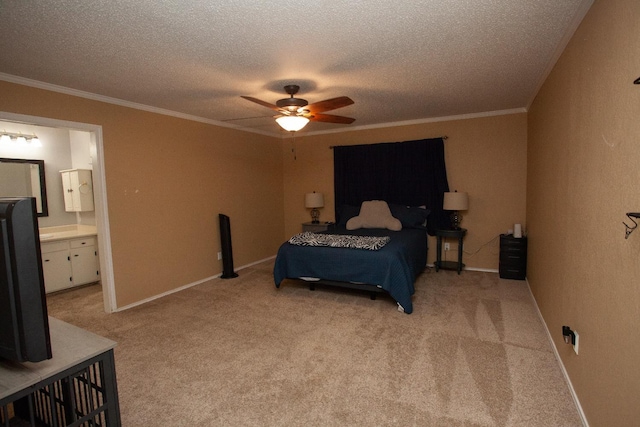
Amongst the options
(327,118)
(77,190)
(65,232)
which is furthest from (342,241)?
(65,232)

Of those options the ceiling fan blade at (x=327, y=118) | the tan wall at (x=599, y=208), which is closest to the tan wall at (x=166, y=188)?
the ceiling fan blade at (x=327, y=118)

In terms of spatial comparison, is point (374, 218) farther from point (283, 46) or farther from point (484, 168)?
point (283, 46)

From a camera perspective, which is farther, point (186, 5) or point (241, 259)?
point (241, 259)

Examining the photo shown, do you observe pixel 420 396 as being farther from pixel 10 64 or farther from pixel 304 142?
pixel 304 142

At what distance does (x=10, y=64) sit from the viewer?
2.59 meters

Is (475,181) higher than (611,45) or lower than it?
lower

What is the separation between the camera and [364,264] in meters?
3.62

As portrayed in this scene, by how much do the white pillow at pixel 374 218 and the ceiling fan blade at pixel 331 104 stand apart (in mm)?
2351

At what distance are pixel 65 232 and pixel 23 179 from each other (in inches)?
32.7

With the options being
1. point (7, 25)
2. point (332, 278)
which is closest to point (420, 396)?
point (332, 278)

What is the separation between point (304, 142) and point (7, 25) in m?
4.47

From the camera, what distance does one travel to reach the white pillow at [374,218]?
16.2 ft

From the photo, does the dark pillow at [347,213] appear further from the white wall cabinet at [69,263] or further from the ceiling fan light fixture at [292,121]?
the white wall cabinet at [69,263]

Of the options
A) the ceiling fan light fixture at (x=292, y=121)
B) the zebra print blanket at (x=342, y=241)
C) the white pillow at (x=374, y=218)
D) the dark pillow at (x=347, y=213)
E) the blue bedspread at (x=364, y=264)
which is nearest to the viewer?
the ceiling fan light fixture at (x=292, y=121)
